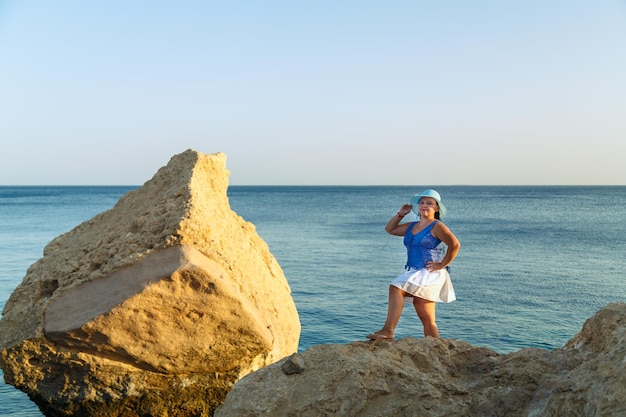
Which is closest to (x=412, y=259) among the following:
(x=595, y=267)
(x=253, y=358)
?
(x=253, y=358)

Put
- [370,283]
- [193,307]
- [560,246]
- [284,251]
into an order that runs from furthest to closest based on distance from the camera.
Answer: [560,246] → [284,251] → [370,283] → [193,307]

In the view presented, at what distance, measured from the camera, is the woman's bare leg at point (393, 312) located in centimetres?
473

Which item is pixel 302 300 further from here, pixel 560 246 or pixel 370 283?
pixel 560 246

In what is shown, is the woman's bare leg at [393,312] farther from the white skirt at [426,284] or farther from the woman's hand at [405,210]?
the woman's hand at [405,210]

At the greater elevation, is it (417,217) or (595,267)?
(417,217)

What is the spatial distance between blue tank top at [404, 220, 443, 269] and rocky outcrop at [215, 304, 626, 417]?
1.54 m

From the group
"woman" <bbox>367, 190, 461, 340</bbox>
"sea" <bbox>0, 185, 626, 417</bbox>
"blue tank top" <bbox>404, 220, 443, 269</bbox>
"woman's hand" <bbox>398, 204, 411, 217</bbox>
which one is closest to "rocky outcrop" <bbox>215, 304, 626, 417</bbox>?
"woman" <bbox>367, 190, 461, 340</bbox>

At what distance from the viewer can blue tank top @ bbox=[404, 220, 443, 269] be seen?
5.25m

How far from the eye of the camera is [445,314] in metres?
11.7

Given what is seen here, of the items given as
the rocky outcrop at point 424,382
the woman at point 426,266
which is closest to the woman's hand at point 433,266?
the woman at point 426,266

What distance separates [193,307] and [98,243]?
4.56 ft

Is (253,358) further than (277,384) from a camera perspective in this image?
Yes

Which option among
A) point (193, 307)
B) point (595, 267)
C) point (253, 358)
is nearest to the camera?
point (193, 307)

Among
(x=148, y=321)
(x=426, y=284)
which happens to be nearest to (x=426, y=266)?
(x=426, y=284)
